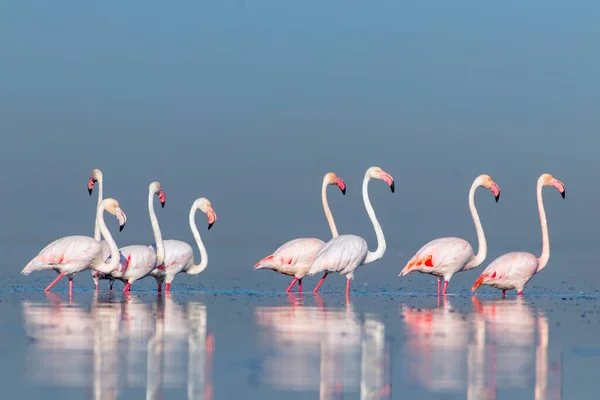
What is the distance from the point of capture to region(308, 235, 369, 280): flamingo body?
15.5m

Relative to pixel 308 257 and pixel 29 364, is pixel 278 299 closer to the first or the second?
pixel 308 257

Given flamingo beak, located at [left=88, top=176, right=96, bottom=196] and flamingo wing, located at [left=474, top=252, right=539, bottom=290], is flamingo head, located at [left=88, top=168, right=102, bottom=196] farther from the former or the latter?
flamingo wing, located at [left=474, top=252, right=539, bottom=290]

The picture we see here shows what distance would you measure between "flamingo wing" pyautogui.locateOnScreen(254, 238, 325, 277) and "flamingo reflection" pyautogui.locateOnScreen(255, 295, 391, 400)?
458 centimetres

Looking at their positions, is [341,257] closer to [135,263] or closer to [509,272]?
[509,272]

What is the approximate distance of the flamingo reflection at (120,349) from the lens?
6645 mm

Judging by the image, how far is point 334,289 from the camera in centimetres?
1806

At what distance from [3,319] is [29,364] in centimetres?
349

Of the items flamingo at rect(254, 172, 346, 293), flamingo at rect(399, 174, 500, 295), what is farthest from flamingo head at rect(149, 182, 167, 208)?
flamingo at rect(399, 174, 500, 295)

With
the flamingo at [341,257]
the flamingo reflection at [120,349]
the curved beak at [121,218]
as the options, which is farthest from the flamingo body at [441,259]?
the flamingo reflection at [120,349]

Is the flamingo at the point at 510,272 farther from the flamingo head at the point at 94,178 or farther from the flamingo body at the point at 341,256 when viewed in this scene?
the flamingo head at the point at 94,178

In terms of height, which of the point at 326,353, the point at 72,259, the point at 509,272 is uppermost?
the point at 72,259

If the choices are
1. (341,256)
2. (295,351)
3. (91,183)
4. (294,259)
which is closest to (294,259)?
(294,259)

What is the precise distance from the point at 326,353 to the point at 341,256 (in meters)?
7.47

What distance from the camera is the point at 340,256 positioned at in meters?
15.6
